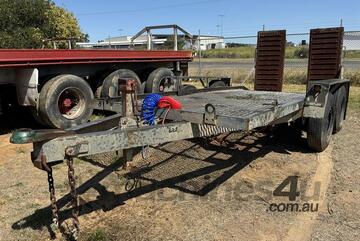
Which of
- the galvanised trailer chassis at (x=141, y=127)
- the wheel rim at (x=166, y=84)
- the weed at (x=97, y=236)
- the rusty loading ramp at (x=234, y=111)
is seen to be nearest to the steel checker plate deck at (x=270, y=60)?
the wheel rim at (x=166, y=84)

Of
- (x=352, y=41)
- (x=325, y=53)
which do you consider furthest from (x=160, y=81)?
(x=352, y=41)

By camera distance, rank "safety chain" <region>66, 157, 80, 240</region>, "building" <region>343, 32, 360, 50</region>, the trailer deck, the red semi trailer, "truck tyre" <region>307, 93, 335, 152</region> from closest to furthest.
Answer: "safety chain" <region>66, 157, 80, 240</region>, "truck tyre" <region>307, 93, 335, 152</region>, the trailer deck, the red semi trailer, "building" <region>343, 32, 360, 50</region>

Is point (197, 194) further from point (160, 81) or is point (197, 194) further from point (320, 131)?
point (160, 81)

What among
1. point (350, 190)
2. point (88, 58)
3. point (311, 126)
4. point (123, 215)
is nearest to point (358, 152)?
point (311, 126)

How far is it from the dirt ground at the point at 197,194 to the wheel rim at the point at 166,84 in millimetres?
3461

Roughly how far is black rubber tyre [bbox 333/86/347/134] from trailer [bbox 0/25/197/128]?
388cm

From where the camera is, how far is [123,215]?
383cm

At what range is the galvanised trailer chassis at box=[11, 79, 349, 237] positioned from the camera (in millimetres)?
2818

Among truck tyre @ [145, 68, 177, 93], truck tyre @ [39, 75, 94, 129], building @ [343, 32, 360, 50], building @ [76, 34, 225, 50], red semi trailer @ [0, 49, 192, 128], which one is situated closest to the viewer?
red semi trailer @ [0, 49, 192, 128]

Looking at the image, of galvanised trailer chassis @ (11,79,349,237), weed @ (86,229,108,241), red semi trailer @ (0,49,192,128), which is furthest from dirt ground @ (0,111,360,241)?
red semi trailer @ (0,49,192,128)

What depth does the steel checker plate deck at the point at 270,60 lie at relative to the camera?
9430 millimetres

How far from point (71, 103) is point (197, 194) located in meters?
3.57

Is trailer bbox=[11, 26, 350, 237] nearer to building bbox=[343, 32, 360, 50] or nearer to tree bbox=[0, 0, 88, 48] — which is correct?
building bbox=[343, 32, 360, 50]

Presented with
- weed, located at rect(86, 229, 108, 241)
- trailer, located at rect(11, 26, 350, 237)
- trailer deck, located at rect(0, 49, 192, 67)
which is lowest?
weed, located at rect(86, 229, 108, 241)
